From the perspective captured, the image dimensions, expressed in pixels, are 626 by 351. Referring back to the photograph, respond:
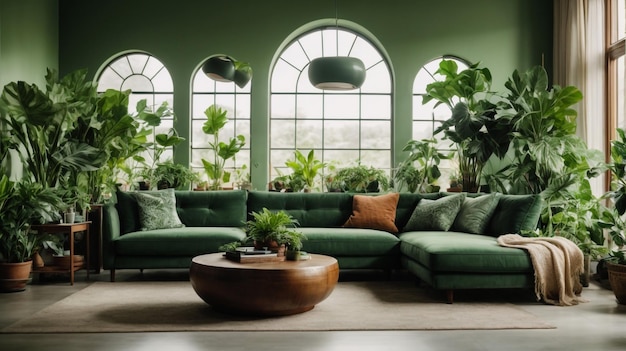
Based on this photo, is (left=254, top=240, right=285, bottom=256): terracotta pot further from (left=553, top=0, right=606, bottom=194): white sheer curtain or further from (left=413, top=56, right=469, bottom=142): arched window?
(left=553, top=0, right=606, bottom=194): white sheer curtain

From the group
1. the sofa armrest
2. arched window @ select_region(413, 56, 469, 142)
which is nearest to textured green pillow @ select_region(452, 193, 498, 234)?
arched window @ select_region(413, 56, 469, 142)

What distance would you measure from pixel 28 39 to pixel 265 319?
4459mm

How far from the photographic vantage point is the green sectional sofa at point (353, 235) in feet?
14.7

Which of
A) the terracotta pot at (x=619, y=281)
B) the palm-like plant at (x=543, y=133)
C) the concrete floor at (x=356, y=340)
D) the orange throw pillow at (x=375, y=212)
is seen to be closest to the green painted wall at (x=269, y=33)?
the palm-like plant at (x=543, y=133)

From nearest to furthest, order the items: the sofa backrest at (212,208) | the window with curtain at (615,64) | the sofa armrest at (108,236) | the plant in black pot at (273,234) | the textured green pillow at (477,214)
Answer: the plant in black pot at (273,234) < the sofa armrest at (108,236) < the textured green pillow at (477,214) < the sofa backrest at (212,208) < the window with curtain at (615,64)

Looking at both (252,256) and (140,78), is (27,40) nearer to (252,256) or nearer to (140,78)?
(140,78)

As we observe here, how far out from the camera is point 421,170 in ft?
22.2

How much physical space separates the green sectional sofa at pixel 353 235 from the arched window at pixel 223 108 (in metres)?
1.25

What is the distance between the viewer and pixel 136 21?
722cm

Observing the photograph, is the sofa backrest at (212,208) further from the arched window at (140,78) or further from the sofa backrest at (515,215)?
the sofa backrest at (515,215)

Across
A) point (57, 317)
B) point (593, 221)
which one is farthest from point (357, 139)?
point (57, 317)

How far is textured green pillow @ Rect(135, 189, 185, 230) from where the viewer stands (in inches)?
224

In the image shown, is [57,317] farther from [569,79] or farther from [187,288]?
[569,79]

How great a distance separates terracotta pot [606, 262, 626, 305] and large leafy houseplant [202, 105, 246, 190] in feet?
13.1
